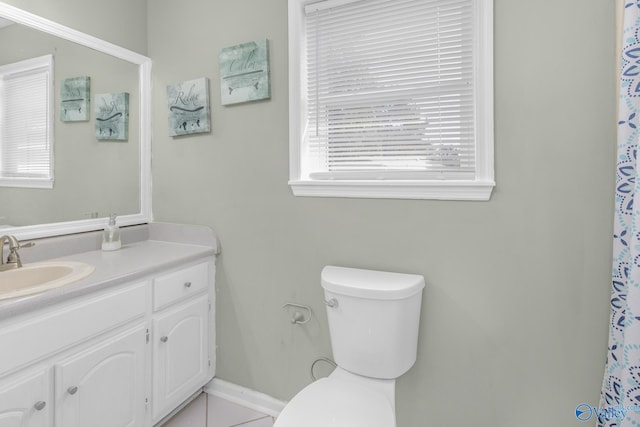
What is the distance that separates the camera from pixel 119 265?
1495 mm

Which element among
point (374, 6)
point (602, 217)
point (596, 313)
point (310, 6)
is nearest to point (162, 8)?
point (310, 6)

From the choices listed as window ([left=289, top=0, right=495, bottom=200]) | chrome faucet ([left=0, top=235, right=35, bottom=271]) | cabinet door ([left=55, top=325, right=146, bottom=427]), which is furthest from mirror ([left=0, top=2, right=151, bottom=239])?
window ([left=289, top=0, right=495, bottom=200])

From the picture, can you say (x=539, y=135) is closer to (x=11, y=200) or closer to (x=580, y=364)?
(x=580, y=364)

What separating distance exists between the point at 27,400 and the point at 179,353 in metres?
0.65

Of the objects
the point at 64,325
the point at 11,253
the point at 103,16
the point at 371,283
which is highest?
the point at 103,16

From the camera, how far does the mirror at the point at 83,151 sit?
1.52 m

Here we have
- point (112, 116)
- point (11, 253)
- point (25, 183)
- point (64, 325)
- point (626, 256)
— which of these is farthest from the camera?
point (112, 116)

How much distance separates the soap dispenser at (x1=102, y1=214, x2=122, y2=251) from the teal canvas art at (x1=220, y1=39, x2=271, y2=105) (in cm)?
89

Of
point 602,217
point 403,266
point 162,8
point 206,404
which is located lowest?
point 206,404

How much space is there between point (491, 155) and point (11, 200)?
205 centimetres

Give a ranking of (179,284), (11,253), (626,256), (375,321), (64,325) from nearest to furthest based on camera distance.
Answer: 1. (626,256)
2. (64,325)
3. (375,321)
4. (11,253)
5. (179,284)

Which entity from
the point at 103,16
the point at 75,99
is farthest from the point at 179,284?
the point at 103,16

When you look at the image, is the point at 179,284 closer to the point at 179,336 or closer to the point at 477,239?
the point at 179,336

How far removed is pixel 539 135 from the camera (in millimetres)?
1238
